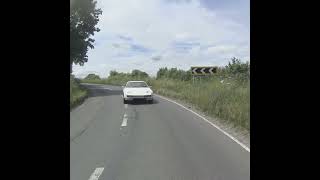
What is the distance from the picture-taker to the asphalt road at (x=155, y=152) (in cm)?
861

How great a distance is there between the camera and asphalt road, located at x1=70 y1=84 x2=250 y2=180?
861cm

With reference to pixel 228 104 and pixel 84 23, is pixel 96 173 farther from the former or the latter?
pixel 84 23

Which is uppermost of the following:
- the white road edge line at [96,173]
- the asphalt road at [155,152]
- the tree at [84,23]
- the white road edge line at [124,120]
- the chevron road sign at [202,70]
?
the tree at [84,23]

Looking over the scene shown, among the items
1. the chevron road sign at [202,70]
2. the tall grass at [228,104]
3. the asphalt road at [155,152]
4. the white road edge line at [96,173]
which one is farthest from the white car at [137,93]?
the white road edge line at [96,173]

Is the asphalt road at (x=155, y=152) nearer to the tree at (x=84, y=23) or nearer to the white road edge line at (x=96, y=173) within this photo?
the white road edge line at (x=96, y=173)

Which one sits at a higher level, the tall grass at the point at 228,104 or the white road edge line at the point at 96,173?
the tall grass at the point at 228,104

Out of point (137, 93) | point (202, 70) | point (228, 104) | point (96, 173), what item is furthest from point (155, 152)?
point (202, 70)

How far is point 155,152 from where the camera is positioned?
428 inches

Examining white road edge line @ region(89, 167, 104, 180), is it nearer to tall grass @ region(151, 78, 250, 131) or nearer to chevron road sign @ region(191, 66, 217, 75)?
tall grass @ region(151, 78, 250, 131)

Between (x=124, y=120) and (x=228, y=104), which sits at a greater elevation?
(x=228, y=104)

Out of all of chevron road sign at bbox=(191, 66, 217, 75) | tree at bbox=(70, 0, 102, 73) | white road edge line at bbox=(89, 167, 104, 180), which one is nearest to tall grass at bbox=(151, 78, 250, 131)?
chevron road sign at bbox=(191, 66, 217, 75)
